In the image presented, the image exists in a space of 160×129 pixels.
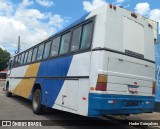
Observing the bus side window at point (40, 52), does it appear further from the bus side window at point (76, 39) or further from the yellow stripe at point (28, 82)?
the bus side window at point (76, 39)

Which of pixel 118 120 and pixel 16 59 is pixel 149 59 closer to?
pixel 118 120

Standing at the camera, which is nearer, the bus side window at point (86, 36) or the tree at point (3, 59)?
the bus side window at point (86, 36)

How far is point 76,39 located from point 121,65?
1.71 metres

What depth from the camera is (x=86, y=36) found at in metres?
7.98

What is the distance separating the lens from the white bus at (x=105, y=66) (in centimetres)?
726

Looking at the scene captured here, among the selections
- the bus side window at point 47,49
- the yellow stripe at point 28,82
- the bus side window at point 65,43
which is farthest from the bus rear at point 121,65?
the yellow stripe at point 28,82

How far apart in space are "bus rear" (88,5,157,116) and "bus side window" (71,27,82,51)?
3.29ft

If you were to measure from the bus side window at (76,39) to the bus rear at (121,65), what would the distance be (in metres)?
1.00

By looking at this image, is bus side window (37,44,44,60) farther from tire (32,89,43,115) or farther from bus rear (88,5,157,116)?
bus rear (88,5,157,116)

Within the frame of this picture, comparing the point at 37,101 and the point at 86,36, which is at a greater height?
the point at 86,36

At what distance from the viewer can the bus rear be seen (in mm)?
7195

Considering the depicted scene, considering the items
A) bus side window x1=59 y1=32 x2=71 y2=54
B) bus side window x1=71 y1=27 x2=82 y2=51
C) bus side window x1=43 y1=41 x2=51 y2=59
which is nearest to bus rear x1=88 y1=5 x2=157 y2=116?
bus side window x1=71 y1=27 x2=82 y2=51

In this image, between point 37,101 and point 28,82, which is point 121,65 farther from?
point 28,82

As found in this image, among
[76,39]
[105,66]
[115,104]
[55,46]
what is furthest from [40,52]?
[115,104]
